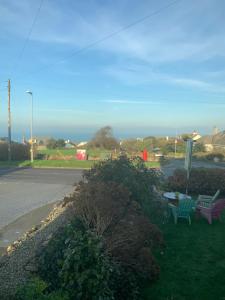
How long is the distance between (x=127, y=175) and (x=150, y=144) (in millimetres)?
38421

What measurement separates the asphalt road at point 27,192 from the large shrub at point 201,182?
524cm

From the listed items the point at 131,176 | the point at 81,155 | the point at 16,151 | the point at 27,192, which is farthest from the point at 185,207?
the point at 16,151

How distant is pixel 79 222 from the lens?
6.37 m

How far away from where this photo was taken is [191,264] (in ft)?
22.2

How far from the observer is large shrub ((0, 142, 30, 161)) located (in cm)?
3559

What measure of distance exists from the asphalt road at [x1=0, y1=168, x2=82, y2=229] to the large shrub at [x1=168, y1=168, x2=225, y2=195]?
5.24 meters

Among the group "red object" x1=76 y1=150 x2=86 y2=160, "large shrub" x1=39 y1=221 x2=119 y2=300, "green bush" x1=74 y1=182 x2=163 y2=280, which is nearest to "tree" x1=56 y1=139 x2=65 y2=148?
"red object" x1=76 y1=150 x2=86 y2=160

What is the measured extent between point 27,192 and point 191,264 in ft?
36.2

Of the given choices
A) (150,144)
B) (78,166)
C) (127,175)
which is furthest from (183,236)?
(150,144)

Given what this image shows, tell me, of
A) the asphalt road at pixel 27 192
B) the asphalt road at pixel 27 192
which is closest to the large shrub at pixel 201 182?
the asphalt road at pixel 27 192

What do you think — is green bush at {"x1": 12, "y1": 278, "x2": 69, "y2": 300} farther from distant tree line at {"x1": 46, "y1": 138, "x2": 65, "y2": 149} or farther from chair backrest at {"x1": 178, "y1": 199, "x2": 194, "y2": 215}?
distant tree line at {"x1": 46, "y1": 138, "x2": 65, "y2": 149}

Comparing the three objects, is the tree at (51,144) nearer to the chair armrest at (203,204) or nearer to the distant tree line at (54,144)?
the distant tree line at (54,144)

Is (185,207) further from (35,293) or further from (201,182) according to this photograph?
(35,293)

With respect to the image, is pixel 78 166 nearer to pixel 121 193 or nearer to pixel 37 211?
pixel 37 211
